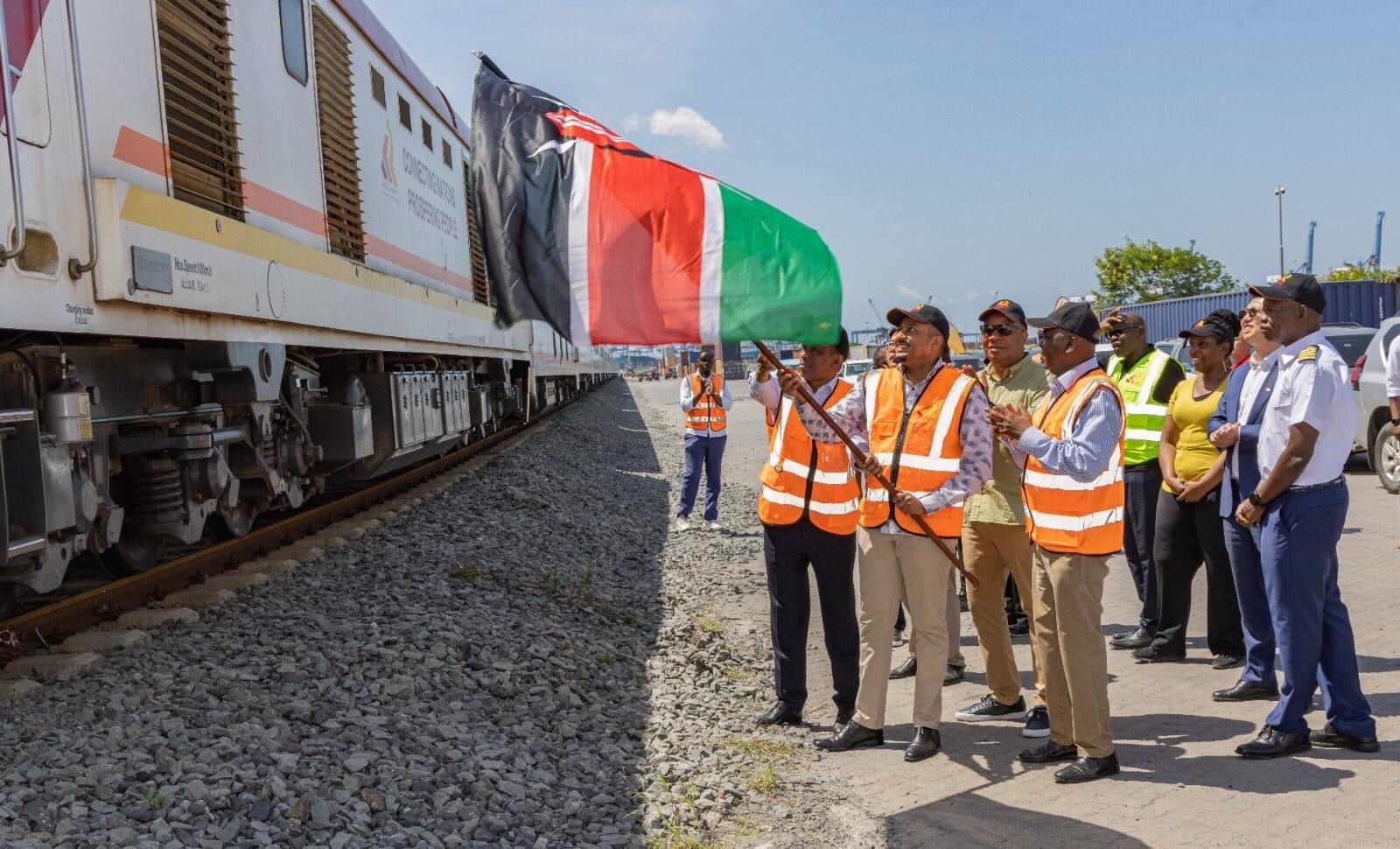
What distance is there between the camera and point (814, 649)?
6852 mm

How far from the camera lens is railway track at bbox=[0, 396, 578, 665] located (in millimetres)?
5355

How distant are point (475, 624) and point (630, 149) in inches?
116

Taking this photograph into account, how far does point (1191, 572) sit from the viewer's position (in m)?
6.09

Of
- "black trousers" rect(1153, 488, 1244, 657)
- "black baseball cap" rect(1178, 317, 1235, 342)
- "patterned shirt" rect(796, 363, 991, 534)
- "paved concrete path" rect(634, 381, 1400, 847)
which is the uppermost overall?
"black baseball cap" rect(1178, 317, 1235, 342)

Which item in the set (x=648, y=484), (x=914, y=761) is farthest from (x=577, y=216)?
(x=648, y=484)

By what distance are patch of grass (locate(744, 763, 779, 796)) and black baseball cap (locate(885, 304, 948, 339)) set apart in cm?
194

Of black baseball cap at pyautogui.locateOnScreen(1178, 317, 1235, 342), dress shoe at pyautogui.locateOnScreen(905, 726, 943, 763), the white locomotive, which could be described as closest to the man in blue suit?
black baseball cap at pyautogui.locateOnScreen(1178, 317, 1235, 342)

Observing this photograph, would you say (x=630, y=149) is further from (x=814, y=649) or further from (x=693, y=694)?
(x=814, y=649)

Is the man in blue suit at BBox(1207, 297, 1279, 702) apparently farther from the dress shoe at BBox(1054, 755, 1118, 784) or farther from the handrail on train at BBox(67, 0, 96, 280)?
the handrail on train at BBox(67, 0, 96, 280)

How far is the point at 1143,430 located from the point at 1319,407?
200 centimetres

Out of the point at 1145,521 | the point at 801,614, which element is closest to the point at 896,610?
the point at 801,614

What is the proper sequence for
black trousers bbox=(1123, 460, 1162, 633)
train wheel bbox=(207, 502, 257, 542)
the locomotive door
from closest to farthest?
the locomotive door → black trousers bbox=(1123, 460, 1162, 633) → train wheel bbox=(207, 502, 257, 542)

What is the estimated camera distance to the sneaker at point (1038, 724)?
4926 millimetres

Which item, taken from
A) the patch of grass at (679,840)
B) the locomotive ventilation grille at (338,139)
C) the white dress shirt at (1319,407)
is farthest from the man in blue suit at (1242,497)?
the locomotive ventilation grille at (338,139)
